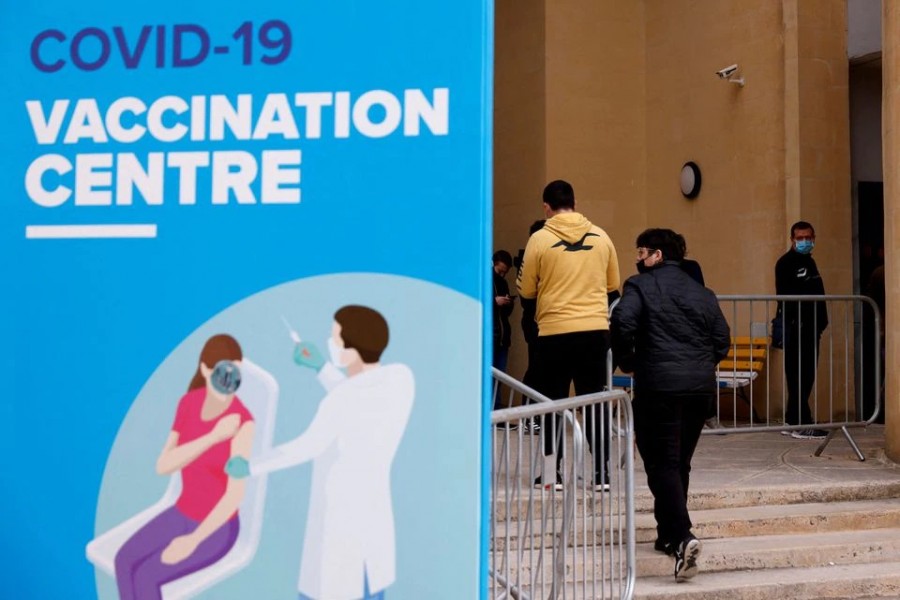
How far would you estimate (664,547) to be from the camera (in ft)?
19.3

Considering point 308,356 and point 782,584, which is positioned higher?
point 308,356

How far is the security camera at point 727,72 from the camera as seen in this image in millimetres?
10875

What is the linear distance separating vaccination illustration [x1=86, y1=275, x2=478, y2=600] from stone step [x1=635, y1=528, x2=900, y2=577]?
13.3 ft

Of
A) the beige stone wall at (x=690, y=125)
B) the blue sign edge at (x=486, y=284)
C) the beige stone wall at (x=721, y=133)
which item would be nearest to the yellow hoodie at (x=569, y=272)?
the blue sign edge at (x=486, y=284)

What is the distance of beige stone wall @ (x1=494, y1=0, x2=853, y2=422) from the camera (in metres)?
10.4

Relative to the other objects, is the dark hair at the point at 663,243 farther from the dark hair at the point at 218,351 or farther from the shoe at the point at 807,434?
the dark hair at the point at 218,351

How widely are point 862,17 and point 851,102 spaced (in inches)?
30.6

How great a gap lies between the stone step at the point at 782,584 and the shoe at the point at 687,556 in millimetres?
93

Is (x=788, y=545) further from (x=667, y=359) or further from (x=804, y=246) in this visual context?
(x=804, y=246)

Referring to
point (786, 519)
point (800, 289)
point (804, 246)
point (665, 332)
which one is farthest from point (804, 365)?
point (665, 332)

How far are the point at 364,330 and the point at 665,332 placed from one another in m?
3.87

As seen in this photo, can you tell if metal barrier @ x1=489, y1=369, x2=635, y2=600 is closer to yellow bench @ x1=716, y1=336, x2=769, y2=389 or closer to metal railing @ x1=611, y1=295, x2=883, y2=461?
metal railing @ x1=611, y1=295, x2=883, y2=461

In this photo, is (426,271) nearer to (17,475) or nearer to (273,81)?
(273,81)

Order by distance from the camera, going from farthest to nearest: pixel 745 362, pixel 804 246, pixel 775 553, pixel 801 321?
1. pixel 745 362
2. pixel 804 246
3. pixel 801 321
4. pixel 775 553
